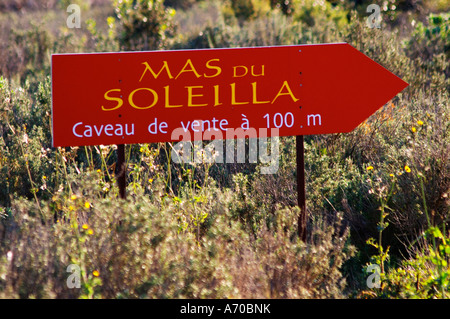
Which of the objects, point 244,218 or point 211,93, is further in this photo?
point 244,218

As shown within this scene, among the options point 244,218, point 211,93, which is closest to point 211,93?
point 211,93

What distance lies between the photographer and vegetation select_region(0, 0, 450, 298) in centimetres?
257

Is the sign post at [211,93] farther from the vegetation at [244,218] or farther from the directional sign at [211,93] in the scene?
the vegetation at [244,218]

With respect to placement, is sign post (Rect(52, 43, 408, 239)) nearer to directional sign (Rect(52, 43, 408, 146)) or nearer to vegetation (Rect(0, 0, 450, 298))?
directional sign (Rect(52, 43, 408, 146))

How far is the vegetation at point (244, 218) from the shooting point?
2.57 m

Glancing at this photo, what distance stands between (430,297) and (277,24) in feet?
24.2

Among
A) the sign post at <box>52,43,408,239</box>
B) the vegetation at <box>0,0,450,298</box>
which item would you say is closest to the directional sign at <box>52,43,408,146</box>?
the sign post at <box>52,43,408,239</box>

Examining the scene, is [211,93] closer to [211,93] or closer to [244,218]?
[211,93]

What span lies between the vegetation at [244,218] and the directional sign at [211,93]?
0.38 metres

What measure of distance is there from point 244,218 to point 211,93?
1.00 meters

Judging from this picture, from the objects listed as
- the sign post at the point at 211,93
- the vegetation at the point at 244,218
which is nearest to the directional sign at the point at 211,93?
the sign post at the point at 211,93

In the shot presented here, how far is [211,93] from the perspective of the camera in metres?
3.10

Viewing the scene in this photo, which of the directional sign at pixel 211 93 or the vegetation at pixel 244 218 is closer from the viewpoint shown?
the vegetation at pixel 244 218

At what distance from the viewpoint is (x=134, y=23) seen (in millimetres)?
9117
